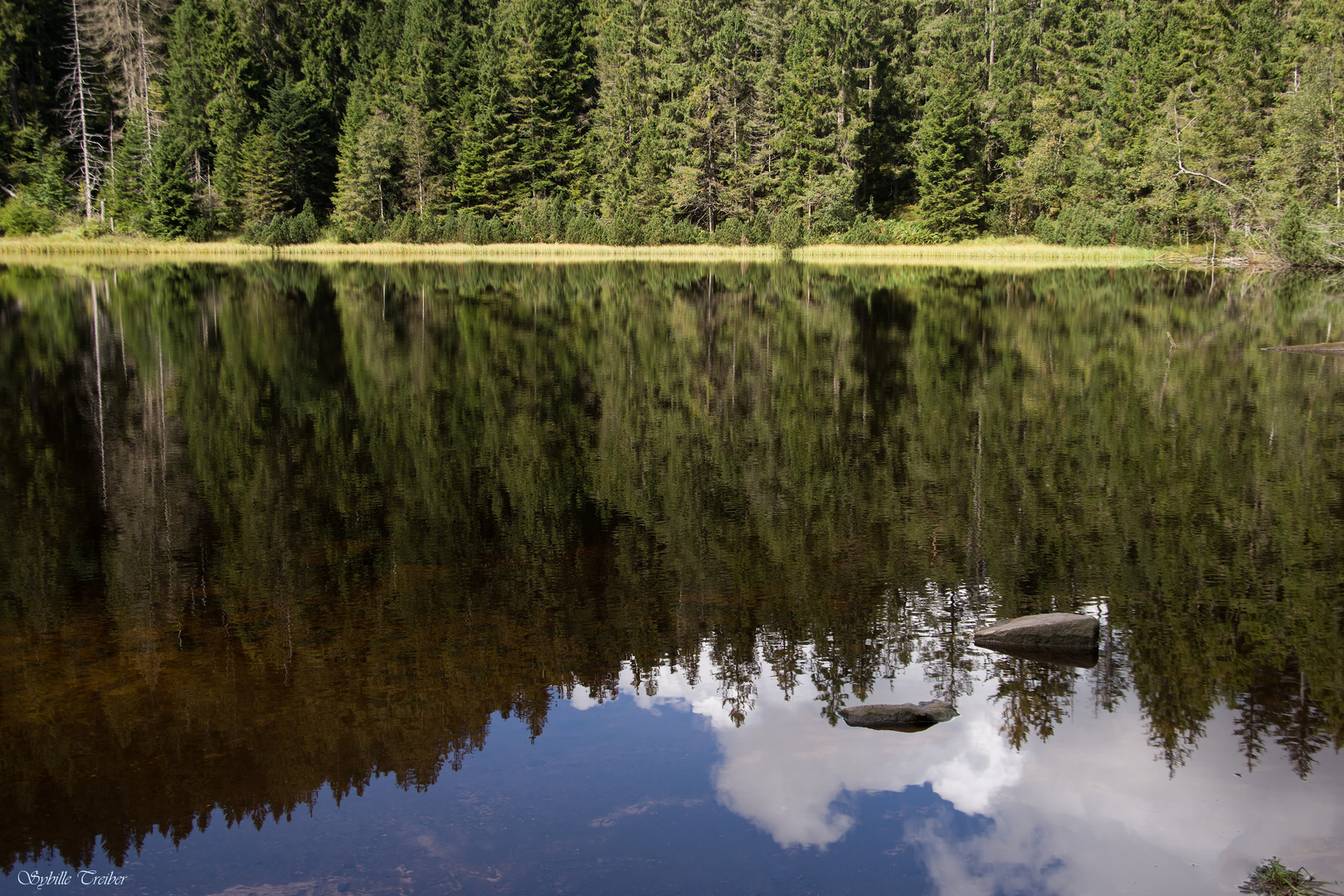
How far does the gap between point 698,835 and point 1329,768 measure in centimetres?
369

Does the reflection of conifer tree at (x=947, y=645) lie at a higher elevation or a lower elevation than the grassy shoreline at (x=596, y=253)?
lower

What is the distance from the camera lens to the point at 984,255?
64.8m

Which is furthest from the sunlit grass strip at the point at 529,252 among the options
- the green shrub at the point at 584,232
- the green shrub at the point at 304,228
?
the green shrub at the point at 304,228

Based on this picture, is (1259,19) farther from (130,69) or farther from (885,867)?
(130,69)

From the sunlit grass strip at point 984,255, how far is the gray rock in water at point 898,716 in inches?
2178

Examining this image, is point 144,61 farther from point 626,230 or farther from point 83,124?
point 626,230

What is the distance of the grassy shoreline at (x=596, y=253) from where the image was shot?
2347 inches

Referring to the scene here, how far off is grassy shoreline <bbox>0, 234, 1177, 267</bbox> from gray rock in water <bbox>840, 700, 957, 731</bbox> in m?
54.2

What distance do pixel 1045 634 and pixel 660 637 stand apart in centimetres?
274

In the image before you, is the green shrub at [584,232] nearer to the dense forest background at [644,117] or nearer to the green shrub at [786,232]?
the dense forest background at [644,117]

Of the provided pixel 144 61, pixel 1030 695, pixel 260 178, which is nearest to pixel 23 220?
pixel 260 178

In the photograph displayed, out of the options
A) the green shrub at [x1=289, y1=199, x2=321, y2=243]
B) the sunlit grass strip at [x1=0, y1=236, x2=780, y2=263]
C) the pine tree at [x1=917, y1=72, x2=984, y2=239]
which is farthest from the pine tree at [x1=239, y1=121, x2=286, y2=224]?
the pine tree at [x1=917, y1=72, x2=984, y2=239]

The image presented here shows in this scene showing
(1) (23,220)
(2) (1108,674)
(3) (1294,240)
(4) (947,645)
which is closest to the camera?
(2) (1108,674)

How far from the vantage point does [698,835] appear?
5.47 m
